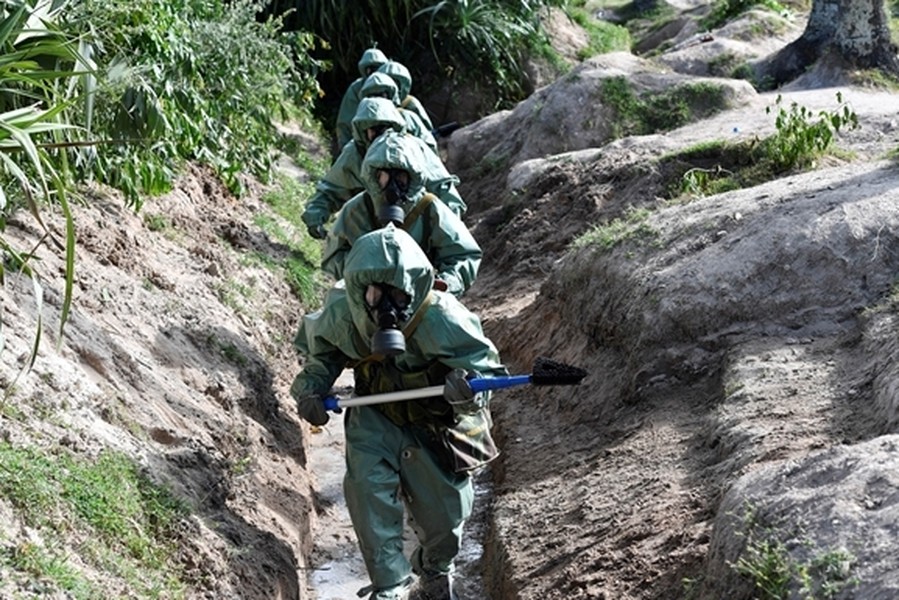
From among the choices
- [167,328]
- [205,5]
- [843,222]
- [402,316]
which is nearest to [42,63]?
[167,328]

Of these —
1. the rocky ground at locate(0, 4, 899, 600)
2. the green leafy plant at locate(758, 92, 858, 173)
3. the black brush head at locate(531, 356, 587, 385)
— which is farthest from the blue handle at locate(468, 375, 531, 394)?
the green leafy plant at locate(758, 92, 858, 173)

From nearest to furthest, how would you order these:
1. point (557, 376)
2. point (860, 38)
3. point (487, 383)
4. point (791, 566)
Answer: point (791, 566) < point (487, 383) < point (557, 376) < point (860, 38)

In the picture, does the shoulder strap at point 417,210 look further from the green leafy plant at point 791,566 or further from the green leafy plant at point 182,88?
the green leafy plant at point 791,566

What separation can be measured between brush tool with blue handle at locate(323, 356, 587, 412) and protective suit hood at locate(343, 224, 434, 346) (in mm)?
261

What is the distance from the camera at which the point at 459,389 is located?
18.3 feet

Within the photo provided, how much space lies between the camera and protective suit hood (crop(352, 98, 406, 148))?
962 centimetres

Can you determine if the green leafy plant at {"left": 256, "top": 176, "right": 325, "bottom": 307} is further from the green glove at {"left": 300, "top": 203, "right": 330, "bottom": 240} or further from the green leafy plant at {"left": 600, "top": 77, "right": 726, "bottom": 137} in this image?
the green leafy plant at {"left": 600, "top": 77, "right": 726, "bottom": 137}

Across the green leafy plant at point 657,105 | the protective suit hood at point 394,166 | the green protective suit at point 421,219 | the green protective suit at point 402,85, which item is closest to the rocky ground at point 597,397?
the green protective suit at point 421,219

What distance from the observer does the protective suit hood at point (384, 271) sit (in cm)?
557

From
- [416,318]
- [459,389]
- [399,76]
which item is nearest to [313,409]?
[416,318]

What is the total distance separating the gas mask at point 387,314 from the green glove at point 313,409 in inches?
20.0

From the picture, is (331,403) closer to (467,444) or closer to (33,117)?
(467,444)

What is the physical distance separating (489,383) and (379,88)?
5966 millimetres

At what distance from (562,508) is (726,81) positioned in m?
7.62
